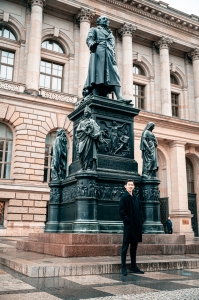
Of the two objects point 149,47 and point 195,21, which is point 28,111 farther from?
point 195,21

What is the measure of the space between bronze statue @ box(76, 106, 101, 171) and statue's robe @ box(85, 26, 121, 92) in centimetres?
196

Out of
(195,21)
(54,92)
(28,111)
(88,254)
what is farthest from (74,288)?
(195,21)

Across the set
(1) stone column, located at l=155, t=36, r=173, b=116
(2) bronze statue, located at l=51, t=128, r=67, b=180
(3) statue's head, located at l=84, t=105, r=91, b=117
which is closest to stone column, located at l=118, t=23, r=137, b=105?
(1) stone column, located at l=155, t=36, r=173, b=116

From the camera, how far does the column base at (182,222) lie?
89.7 feet

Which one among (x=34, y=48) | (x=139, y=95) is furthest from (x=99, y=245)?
(x=139, y=95)

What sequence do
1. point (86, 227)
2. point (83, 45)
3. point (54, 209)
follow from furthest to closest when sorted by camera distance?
point (83, 45)
point (54, 209)
point (86, 227)

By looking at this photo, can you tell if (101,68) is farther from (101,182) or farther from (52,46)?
(52,46)

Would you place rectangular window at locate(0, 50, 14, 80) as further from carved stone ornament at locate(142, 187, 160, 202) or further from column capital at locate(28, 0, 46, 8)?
carved stone ornament at locate(142, 187, 160, 202)

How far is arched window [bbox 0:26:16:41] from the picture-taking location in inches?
1053

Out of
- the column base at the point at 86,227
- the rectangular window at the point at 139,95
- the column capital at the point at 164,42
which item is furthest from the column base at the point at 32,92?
the column base at the point at 86,227

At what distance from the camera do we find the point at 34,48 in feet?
84.0

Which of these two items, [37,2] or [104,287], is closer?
[104,287]

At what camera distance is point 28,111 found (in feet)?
78.6

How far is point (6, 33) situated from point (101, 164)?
74.7ft
